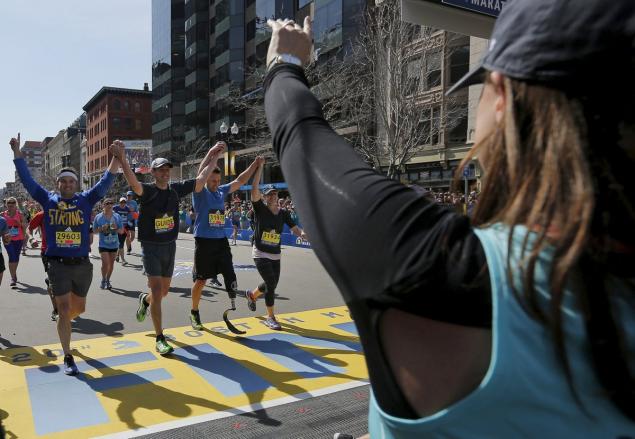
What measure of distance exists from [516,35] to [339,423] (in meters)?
3.89

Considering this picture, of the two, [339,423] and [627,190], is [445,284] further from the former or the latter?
[339,423]

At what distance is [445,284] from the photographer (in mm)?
651

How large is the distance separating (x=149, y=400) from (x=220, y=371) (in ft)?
2.99

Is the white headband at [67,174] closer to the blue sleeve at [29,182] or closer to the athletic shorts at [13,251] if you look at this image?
the blue sleeve at [29,182]

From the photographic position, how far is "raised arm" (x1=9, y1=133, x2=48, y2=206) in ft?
17.5

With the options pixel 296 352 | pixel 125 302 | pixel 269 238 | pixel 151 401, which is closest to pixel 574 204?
pixel 151 401

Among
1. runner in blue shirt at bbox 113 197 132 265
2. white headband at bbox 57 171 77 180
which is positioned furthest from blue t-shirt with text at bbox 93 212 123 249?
white headband at bbox 57 171 77 180

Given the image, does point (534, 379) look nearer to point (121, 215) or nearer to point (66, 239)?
point (66, 239)

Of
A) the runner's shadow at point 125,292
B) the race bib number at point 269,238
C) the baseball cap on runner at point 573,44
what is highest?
the baseball cap on runner at point 573,44

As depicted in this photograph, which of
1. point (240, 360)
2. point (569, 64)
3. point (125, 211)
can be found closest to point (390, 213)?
point (569, 64)

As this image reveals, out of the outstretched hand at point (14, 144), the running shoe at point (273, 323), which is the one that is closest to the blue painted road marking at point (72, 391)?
the running shoe at point (273, 323)

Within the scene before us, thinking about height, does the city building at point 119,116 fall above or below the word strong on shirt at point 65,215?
above

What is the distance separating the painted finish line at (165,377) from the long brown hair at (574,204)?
4050 millimetres

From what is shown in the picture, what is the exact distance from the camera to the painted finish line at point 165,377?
4.17 m
